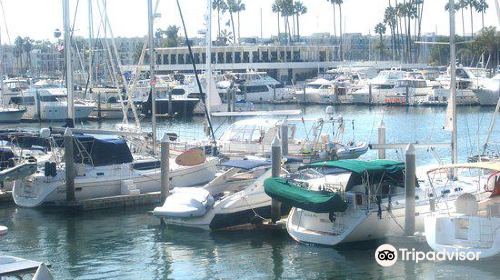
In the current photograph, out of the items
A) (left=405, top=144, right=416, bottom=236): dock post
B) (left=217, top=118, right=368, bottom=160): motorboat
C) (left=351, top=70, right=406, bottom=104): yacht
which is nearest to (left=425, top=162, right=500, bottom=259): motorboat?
(left=405, top=144, right=416, bottom=236): dock post

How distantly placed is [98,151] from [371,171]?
12.0m

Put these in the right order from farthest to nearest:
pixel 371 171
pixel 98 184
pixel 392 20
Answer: pixel 392 20
pixel 98 184
pixel 371 171

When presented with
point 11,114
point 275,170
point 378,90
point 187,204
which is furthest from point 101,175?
point 378,90

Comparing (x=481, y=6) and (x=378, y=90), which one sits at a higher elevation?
(x=481, y=6)

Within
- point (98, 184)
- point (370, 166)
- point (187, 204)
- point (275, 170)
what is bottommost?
point (187, 204)

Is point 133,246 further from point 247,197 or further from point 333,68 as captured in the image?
point 333,68

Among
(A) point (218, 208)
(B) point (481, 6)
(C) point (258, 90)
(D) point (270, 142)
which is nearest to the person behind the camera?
(A) point (218, 208)

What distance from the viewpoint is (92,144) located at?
33562 millimetres

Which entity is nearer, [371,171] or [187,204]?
[371,171]

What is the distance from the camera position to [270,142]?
4106 centimetres

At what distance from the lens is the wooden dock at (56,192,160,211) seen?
32.2m

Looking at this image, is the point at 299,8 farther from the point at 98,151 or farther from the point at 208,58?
the point at 98,151

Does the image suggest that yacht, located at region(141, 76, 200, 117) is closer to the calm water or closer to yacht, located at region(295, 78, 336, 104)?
yacht, located at region(295, 78, 336, 104)

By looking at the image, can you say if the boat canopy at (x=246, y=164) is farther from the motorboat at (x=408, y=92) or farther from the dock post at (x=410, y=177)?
the motorboat at (x=408, y=92)
